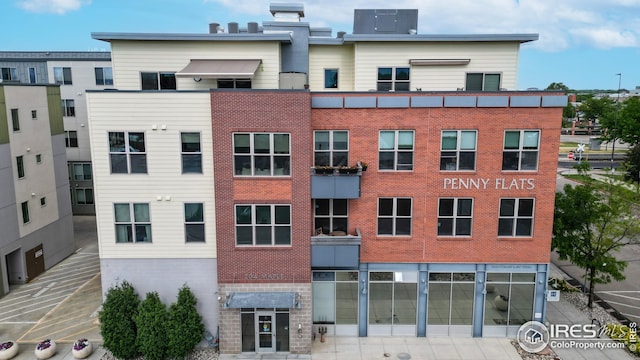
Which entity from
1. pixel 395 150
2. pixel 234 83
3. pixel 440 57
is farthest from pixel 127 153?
pixel 440 57

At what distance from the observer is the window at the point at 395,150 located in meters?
19.0

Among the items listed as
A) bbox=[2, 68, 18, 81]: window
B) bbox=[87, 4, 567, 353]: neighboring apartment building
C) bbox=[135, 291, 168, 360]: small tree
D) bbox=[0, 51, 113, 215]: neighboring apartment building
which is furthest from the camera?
bbox=[2, 68, 18, 81]: window

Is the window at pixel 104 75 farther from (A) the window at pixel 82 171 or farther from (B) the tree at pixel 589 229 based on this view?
(B) the tree at pixel 589 229

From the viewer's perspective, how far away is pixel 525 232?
19547mm

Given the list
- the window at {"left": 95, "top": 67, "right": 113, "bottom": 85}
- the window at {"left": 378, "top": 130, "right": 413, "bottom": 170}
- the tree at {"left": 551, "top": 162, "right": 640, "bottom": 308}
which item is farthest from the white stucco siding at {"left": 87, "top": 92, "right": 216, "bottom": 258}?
the window at {"left": 95, "top": 67, "right": 113, "bottom": 85}

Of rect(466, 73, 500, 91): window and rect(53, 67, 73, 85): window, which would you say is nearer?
rect(466, 73, 500, 91): window

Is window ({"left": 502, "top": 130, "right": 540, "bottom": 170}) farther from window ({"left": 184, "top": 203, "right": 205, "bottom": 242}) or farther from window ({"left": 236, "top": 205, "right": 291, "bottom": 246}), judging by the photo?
window ({"left": 184, "top": 203, "right": 205, "bottom": 242})

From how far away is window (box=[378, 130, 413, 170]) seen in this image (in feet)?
62.4

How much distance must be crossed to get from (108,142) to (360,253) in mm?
11592

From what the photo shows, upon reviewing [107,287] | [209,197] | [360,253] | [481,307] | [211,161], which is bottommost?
[481,307]

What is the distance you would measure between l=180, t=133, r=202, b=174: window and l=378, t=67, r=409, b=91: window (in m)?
9.67

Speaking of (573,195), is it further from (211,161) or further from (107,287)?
(107,287)

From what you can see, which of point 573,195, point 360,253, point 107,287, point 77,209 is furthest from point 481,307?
point 77,209

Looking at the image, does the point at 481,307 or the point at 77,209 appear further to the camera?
the point at 77,209
